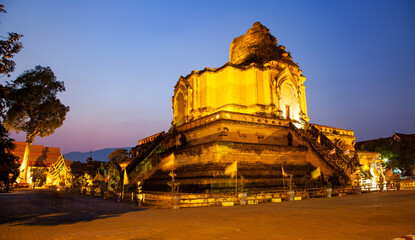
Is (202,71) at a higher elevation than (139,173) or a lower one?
higher

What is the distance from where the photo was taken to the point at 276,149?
22.4m

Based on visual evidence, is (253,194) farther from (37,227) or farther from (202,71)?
(202,71)

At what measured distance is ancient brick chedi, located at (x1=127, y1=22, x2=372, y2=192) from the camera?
20520 mm

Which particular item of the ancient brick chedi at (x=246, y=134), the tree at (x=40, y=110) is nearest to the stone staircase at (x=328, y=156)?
the ancient brick chedi at (x=246, y=134)

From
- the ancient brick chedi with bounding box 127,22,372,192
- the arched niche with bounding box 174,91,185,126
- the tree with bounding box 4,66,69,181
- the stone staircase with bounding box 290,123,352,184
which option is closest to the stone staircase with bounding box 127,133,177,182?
the ancient brick chedi with bounding box 127,22,372,192

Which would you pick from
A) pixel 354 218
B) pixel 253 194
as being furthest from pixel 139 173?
pixel 354 218

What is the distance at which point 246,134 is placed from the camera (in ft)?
76.0

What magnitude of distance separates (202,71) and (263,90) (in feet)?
24.5

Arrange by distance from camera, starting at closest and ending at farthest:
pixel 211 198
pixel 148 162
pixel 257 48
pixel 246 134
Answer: pixel 211 198, pixel 246 134, pixel 148 162, pixel 257 48

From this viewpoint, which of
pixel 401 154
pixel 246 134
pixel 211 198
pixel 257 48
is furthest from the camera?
pixel 401 154

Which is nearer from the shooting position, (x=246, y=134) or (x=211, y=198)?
(x=211, y=198)

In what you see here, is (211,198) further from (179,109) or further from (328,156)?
(179,109)

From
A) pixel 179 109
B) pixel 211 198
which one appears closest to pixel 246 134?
pixel 211 198

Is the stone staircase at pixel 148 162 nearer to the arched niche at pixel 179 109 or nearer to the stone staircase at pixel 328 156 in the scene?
the arched niche at pixel 179 109
